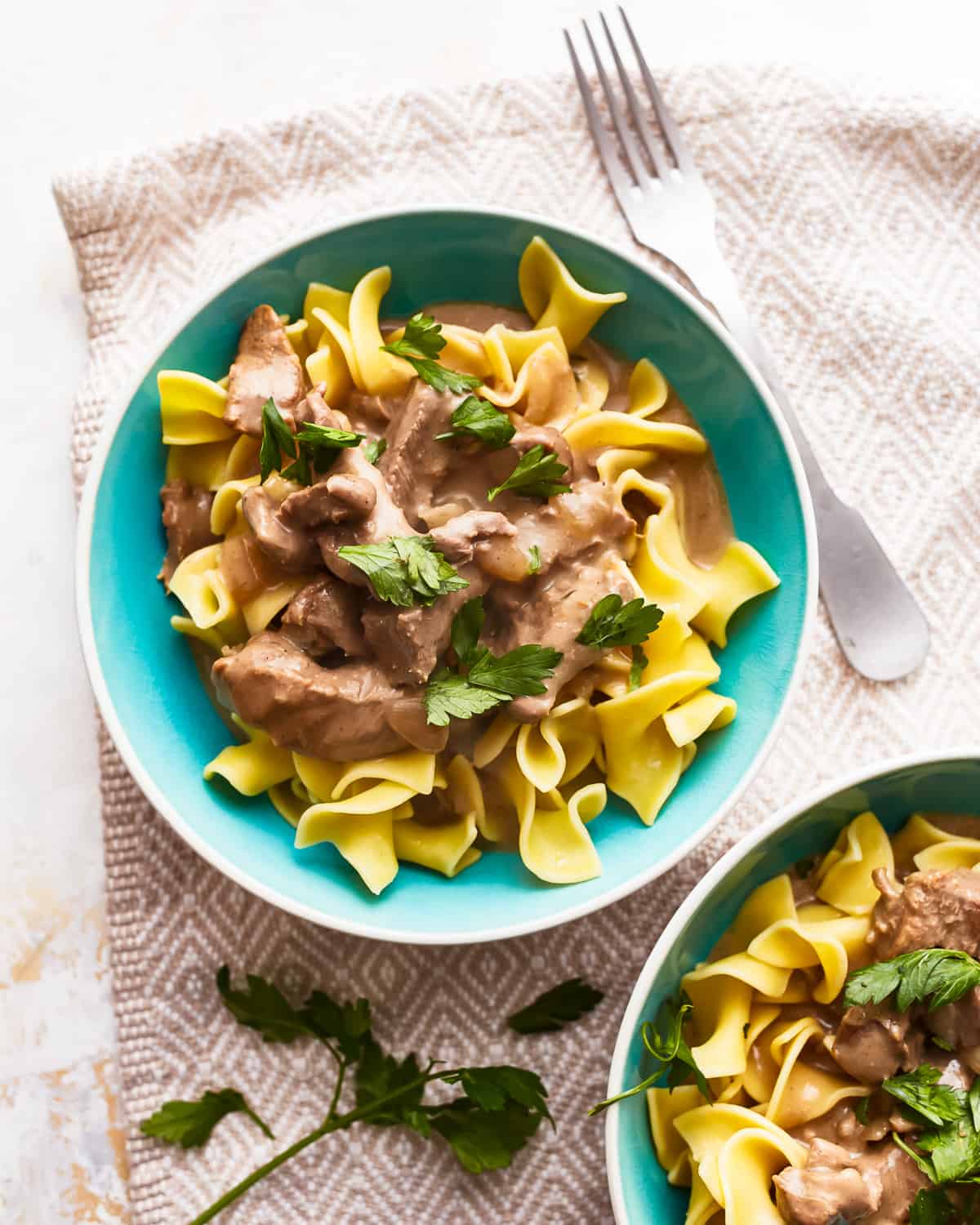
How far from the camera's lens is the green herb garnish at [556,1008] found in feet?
12.3

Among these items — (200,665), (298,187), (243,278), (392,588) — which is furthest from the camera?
(298,187)

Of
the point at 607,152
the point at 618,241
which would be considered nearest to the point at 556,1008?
the point at 618,241

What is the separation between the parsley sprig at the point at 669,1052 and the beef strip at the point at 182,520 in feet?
6.22

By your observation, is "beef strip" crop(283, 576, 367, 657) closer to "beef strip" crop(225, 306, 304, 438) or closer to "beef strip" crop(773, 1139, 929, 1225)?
"beef strip" crop(225, 306, 304, 438)

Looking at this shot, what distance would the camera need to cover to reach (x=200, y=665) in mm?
3660

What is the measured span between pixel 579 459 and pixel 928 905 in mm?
1618

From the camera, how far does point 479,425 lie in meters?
3.33

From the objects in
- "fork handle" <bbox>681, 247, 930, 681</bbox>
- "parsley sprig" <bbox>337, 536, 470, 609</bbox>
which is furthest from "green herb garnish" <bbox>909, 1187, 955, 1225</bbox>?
"parsley sprig" <bbox>337, 536, 470, 609</bbox>

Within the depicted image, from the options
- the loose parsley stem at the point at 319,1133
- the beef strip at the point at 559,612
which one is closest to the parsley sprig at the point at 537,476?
the beef strip at the point at 559,612

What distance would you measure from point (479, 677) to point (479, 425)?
2.32 ft

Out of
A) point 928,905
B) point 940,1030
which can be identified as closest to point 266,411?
point 928,905

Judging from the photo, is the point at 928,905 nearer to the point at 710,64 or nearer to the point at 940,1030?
the point at 940,1030

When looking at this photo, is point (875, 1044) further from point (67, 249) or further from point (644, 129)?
point (67, 249)

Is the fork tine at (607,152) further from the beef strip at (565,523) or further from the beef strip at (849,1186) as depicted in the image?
the beef strip at (849,1186)
